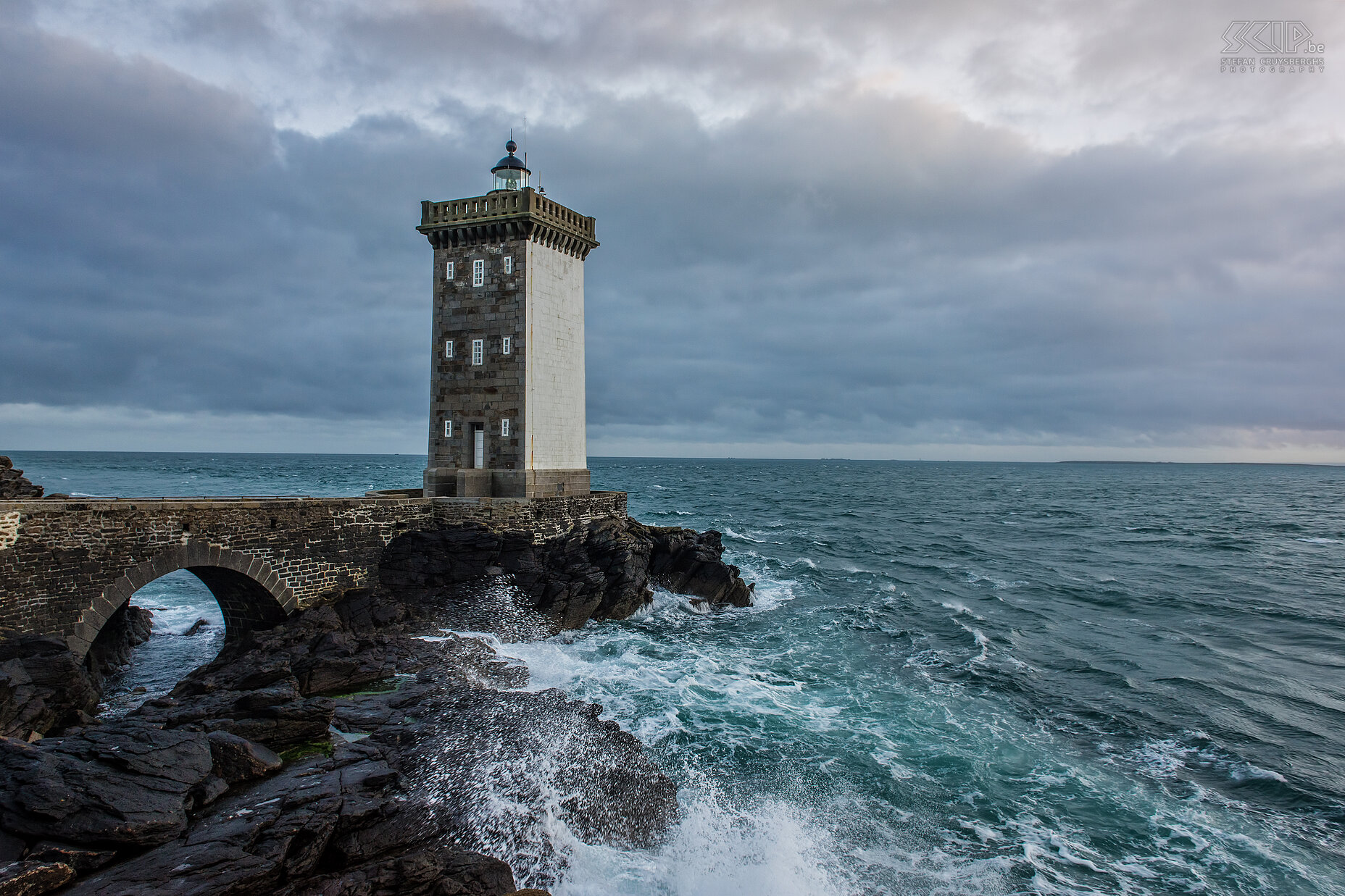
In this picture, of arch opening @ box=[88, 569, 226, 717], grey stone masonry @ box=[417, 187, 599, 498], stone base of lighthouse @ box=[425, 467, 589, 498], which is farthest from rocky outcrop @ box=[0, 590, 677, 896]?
grey stone masonry @ box=[417, 187, 599, 498]

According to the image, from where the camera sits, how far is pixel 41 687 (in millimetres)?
13984

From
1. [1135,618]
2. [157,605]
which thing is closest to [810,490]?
[1135,618]

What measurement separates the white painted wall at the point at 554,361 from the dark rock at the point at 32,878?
18.5m

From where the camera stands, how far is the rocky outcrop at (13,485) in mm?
25956

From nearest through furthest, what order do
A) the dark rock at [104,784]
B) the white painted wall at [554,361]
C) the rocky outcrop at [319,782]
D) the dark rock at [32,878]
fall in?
1. the dark rock at [32,878]
2. the rocky outcrop at [319,782]
3. the dark rock at [104,784]
4. the white painted wall at [554,361]

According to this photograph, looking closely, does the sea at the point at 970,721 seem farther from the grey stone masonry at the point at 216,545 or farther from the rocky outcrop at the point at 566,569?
the grey stone masonry at the point at 216,545

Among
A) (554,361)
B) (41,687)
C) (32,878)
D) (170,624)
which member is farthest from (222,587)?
(32,878)

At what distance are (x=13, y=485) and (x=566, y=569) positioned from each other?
856 inches

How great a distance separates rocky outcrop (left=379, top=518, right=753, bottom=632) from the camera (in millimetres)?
22953

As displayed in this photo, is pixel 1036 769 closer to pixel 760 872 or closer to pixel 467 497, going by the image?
pixel 760 872

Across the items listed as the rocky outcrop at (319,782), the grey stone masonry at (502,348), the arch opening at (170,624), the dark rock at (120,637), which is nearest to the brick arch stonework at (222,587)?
the arch opening at (170,624)

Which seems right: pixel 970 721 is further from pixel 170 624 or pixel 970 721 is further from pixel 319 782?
pixel 170 624

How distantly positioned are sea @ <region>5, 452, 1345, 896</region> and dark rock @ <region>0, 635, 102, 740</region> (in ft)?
5.48

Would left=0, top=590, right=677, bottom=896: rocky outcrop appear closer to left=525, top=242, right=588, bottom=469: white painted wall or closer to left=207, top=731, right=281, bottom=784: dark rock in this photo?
left=207, top=731, right=281, bottom=784: dark rock
